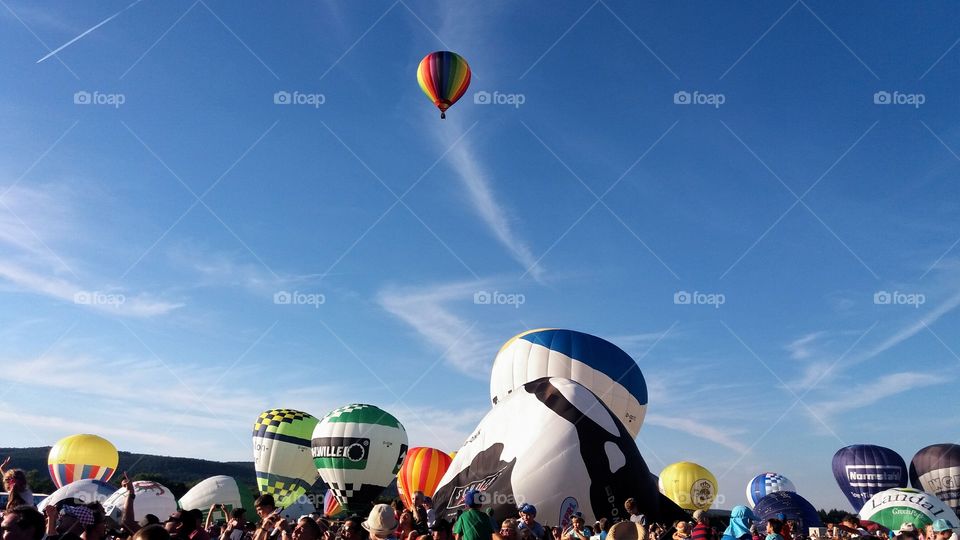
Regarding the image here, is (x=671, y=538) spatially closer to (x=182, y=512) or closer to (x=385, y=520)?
(x=385, y=520)

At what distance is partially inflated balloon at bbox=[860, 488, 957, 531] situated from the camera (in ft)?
71.8

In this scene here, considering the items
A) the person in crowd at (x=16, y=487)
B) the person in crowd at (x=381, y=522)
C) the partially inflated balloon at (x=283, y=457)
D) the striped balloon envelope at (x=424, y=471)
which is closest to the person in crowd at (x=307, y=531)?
the person in crowd at (x=381, y=522)

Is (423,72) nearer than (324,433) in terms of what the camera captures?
Yes

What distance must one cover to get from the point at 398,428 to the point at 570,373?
10715mm

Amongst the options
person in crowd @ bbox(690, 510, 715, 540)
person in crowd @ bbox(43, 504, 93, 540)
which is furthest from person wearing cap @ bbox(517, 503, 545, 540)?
person in crowd @ bbox(43, 504, 93, 540)

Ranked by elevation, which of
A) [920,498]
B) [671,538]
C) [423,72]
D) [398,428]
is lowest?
[671,538]

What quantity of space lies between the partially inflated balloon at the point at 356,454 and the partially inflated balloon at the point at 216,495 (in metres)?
3.63

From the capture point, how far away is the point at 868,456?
35562 millimetres

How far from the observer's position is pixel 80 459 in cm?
3275

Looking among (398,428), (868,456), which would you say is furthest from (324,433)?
(868,456)

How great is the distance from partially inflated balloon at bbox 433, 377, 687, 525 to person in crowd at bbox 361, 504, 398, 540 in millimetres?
8519

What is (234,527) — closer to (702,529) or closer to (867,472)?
(702,529)

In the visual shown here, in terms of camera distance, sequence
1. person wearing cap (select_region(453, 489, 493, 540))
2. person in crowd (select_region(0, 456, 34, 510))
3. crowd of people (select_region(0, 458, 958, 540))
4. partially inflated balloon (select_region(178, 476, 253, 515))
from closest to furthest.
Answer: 1. crowd of people (select_region(0, 458, 958, 540))
2. person wearing cap (select_region(453, 489, 493, 540))
3. person in crowd (select_region(0, 456, 34, 510))
4. partially inflated balloon (select_region(178, 476, 253, 515))

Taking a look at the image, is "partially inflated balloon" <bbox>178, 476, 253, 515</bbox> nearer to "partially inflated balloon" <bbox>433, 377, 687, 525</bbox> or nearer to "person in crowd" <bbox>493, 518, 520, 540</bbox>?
"partially inflated balloon" <bbox>433, 377, 687, 525</bbox>
